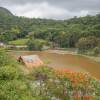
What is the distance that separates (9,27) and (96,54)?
155 feet

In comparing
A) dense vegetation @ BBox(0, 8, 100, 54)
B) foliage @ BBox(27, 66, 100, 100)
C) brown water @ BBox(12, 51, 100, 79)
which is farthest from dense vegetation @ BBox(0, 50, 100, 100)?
dense vegetation @ BBox(0, 8, 100, 54)

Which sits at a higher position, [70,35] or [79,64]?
[70,35]

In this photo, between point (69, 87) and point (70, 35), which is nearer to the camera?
point (69, 87)

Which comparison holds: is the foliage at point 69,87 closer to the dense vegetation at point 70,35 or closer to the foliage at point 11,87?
the foliage at point 11,87

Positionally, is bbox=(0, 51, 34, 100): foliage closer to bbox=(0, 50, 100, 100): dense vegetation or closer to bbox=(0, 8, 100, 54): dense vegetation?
bbox=(0, 50, 100, 100): dense vegetation

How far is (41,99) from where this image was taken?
15492mm

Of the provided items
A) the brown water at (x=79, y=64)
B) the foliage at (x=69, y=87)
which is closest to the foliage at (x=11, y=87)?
the foliage at (x=69, y=87)

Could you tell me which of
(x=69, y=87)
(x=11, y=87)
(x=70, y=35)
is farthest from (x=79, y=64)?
(x=11, y=87)

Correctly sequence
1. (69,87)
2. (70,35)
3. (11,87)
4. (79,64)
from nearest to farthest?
(11,87)
(69,87)
(79,64)
(70,35)

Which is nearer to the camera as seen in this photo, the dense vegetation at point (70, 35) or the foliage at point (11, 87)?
the foliage at point (11, 87)

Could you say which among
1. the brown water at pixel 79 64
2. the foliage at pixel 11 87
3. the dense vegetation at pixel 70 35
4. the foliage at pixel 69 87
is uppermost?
the foliage at pixel 11 87

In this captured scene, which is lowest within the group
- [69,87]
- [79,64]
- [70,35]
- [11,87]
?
[79,64]

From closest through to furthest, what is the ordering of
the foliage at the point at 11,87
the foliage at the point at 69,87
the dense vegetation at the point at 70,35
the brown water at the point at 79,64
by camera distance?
the foliage at the point at 11,87 < the foliage at the point at 69,87 < the brown water at the point at 79,64 < the dense vegetation at the point at 70,35

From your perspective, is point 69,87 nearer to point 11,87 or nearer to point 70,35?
point 11,87
